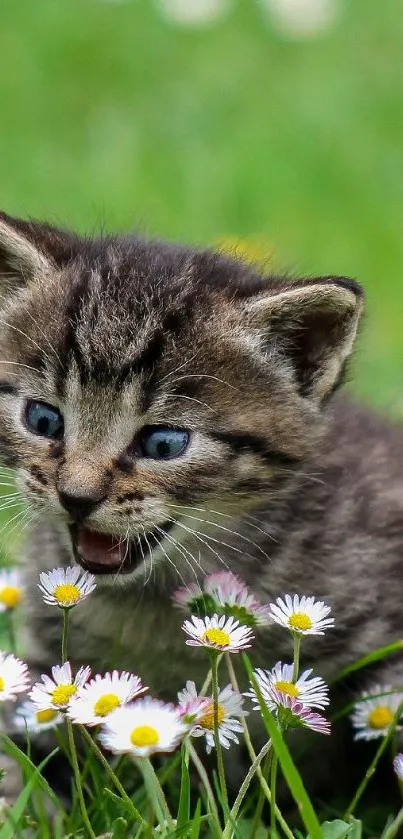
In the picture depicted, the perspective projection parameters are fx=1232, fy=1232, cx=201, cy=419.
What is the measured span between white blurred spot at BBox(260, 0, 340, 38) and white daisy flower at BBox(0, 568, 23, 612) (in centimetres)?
509

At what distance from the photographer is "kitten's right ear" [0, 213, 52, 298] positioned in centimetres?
226

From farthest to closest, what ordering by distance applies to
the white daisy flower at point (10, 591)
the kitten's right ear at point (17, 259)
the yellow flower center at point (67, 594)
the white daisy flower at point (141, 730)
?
the white daisy flower at point (10, 591) → the kitten's right ear at point (17, 259) → the yellow flower center at point (67, 594) → the white daisy flower at point (141, 730)

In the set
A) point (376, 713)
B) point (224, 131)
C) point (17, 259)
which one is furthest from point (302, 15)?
point (376, 713)

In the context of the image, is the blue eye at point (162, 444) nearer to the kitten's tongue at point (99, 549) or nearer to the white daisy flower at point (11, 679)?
the kitten's tongue at point (99, 549)

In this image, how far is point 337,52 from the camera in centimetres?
675

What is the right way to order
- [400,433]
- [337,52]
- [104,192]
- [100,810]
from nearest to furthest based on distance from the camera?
1. [100,810]
2. [400,433]
3. [104,192]
4. [337,52]

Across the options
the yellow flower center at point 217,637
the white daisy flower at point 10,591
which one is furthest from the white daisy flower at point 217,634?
the white daisy flower at point 10,591

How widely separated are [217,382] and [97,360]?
22 cm

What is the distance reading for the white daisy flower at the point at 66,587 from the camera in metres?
1.86

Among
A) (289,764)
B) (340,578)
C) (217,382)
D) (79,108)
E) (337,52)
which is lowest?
(289,764)

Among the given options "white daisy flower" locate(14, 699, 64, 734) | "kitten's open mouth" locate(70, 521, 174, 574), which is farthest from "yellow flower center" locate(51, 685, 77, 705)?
"kitten's open mouth" locate(70, 521, 174, 574)

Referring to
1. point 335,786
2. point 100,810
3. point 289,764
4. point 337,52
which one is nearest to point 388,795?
point 335,786

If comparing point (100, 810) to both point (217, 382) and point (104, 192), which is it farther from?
point (104, 192)

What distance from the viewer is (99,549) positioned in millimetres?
2172
